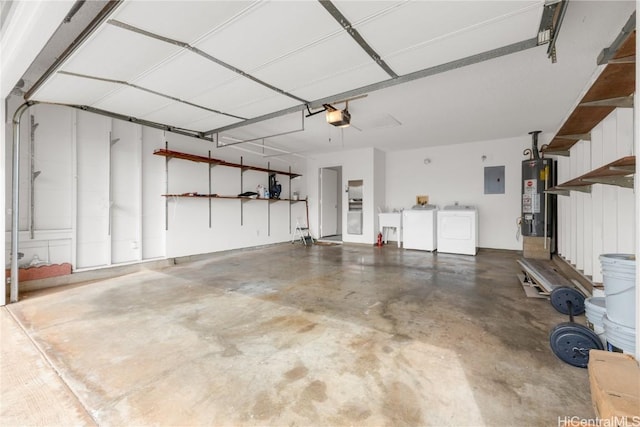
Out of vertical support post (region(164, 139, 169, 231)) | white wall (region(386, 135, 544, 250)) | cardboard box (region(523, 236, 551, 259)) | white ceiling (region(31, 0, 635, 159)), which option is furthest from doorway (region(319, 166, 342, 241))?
cardboard box (region(523, 236, 551, 259))

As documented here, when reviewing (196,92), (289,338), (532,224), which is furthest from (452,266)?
(196,92)

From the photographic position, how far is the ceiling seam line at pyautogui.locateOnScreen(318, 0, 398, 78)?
1780 mm

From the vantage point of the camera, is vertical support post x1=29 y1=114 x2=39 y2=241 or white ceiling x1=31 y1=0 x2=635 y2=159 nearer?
white ceiling x1=31 y1=0 x2=635 y2=159

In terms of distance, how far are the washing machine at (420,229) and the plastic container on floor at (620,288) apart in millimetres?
4756

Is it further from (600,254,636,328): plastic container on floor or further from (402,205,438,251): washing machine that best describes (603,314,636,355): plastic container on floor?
(402,205,438,251): washing machine

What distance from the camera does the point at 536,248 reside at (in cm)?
540

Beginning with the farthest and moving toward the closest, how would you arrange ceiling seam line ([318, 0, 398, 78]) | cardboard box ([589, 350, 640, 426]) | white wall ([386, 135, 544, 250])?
1. white wall ([386, 135, 544, 250])
2. ceiling seam line ([318, 0, 398, 78])
3. cardboard box ([589, 350, 640, 426])

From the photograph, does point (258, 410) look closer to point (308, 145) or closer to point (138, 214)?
point (138, 214)

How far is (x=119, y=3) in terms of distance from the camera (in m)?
1.68

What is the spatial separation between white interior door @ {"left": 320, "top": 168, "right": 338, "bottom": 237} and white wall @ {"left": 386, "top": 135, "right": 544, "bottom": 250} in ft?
6.35

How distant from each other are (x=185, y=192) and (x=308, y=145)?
10.3 ft

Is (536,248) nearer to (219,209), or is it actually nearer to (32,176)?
(219,209)

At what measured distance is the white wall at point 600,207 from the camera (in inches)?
97.0

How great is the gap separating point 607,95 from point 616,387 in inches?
106
